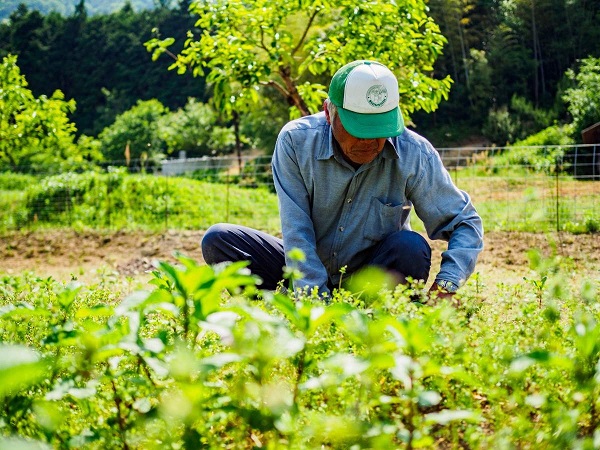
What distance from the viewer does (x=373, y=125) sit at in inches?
112

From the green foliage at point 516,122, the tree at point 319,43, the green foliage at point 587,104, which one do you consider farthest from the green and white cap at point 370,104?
the green foliage at point 516,122

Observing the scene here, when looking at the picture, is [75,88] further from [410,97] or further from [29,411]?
[29,411]

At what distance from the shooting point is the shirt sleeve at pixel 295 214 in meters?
2.92

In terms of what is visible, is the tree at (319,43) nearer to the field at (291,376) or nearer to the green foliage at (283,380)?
the field at (291,376)

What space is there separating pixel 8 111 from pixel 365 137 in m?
9.64

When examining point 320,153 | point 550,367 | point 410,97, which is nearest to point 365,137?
point 320,153

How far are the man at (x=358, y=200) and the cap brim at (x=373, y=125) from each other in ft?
0.06

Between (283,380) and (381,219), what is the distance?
5.57 ft

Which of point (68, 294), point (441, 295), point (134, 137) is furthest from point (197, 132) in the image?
point (68, 294)

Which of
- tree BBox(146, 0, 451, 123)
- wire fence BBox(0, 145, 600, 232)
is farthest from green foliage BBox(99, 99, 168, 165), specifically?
tree BBox(146, 0, 451, 123)

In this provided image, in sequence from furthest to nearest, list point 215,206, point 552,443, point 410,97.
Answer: point 215,206 → point 410,97 → point 552,443

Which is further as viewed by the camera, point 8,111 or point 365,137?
point 8,111

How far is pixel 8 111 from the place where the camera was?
434 inches

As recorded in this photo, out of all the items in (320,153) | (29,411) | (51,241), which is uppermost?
(320,153)
